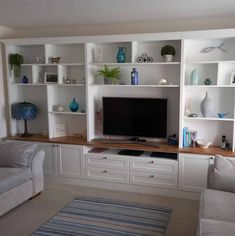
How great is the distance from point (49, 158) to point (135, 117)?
1.49 meters

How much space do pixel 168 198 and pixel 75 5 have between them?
275 cm

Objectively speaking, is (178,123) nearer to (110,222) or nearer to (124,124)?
(124,124)

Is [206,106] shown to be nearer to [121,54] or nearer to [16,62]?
[121,54]

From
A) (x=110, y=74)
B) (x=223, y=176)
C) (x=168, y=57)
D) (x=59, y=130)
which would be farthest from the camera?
(x=59, y=130)

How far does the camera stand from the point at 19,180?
11.3 feet

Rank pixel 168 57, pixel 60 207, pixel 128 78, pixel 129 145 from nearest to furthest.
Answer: pixel 60 207 < pixel 168 57 < pixel 129 145 < pixel 128 78

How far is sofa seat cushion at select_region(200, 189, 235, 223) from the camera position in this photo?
233 centimetres

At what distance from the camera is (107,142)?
13.8 ft

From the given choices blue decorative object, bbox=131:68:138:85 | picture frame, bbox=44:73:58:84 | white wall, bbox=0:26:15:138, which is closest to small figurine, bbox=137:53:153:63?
blue decorative object, bbox=131:68:138:85

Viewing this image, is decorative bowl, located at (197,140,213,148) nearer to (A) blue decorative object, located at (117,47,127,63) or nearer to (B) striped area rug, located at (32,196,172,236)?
(B) striped area rug, located at (32,196,172,236)

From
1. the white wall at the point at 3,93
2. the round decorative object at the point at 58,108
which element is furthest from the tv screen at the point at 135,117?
the white wall at the point at 3,93

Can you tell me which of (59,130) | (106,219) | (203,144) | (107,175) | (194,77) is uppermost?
(194,77)

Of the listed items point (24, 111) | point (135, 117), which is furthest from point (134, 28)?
point (24, 111)

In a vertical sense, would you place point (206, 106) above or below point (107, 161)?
above
